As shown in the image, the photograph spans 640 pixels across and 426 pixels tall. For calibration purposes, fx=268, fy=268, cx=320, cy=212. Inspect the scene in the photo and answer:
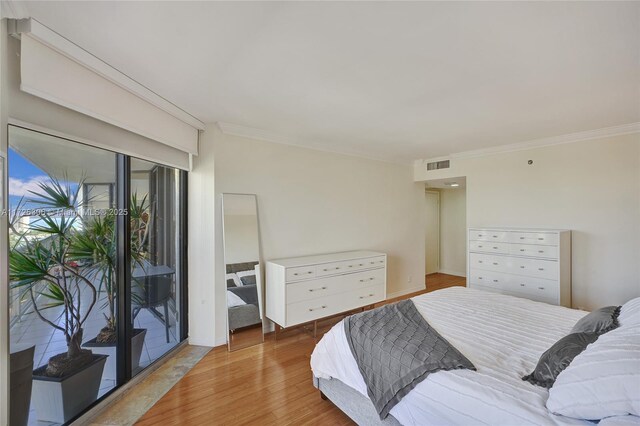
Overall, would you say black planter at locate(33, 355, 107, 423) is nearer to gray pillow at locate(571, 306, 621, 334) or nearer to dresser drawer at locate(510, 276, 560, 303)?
gray pillow at locate(571, 306, 621, 334)

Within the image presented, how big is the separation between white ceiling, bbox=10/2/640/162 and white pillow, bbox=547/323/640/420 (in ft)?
5.18

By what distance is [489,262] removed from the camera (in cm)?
369

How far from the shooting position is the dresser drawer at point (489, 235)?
11.7 feet

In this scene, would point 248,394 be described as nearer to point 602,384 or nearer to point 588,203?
point 602,384

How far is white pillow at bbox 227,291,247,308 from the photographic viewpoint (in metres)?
3.02

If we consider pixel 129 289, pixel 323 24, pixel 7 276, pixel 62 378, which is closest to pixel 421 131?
pixel 323 24

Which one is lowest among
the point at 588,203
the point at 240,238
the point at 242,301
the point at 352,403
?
the point at 352,403

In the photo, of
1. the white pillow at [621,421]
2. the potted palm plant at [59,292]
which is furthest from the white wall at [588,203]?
the potted palm plant at [59,292]

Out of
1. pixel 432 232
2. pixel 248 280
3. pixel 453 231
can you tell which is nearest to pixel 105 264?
pixel 248 280

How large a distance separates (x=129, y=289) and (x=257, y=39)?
2205mm

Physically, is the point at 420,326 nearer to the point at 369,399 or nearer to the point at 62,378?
the point at 369,399

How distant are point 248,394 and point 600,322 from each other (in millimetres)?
2483

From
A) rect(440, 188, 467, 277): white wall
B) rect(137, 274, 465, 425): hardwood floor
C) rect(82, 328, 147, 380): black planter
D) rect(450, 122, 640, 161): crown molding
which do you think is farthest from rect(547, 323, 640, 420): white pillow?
rect(440, 188, 467, 277): white wall

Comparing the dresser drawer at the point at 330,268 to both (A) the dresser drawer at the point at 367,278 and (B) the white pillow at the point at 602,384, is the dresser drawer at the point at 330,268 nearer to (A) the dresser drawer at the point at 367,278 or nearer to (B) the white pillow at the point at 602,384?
(A) the dresser drawer at the point at 367,278
